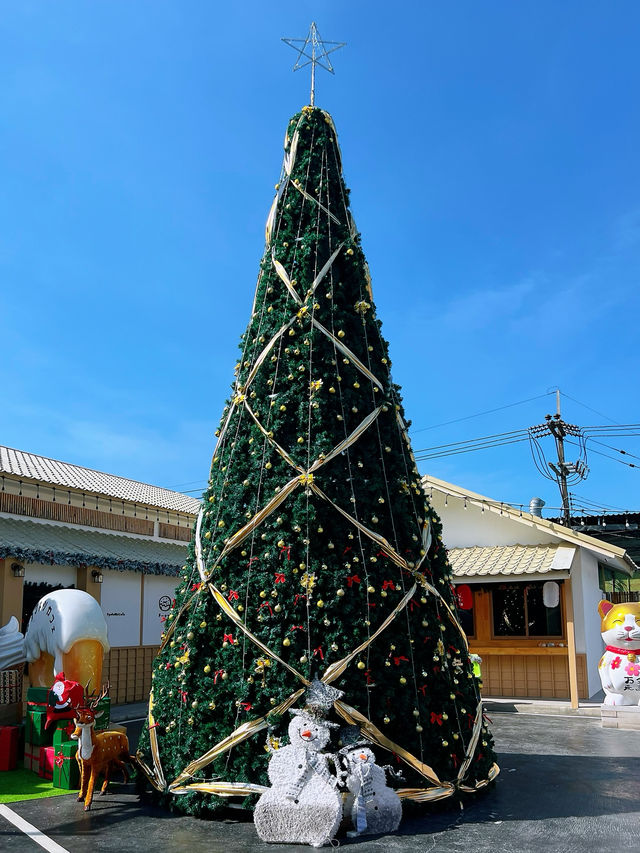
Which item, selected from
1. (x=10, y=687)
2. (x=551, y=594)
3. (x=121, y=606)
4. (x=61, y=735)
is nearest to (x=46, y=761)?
(x=61, y=735)

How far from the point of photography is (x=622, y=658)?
1289 cm

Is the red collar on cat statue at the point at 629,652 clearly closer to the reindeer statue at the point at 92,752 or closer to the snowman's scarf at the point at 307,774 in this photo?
the snowman's scarf at the point at 307,774

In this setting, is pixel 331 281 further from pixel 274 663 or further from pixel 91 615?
pixel 91 615

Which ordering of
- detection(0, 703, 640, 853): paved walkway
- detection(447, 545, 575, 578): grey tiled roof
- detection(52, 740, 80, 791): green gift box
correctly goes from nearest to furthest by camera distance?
detection(0, 703, 640, 853): paved walkway → detection(52, 740, 80, 791): green gift box → detection(447, 545, 575, 578): grey tiled roof

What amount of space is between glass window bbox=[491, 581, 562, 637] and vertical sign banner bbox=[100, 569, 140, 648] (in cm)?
852

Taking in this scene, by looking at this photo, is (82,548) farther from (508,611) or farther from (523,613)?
(523,613)

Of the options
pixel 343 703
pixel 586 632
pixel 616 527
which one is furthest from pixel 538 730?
pixel 616 527

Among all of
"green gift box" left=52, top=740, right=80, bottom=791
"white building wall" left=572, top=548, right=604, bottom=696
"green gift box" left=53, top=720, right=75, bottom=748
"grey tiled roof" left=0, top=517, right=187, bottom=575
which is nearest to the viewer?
"green gift box" left=52, top=740, right=80, bottom=791

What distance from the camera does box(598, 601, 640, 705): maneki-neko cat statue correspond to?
12.7 m

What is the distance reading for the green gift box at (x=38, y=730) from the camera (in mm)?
8289

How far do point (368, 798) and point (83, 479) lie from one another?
15004mm

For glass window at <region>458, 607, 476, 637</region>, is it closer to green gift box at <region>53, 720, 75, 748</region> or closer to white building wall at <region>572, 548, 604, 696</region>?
white building wall at <region>572, 548, 604, 696</region>

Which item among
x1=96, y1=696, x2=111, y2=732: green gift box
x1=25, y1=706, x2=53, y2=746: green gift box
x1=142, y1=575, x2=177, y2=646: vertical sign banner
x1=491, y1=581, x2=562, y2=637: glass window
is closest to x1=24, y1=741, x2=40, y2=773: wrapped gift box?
x1=25, y1=706, x2=53, y2=746: green gift box

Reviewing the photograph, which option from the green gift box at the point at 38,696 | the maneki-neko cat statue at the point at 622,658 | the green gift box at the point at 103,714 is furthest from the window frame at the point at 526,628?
the green gift box at the point at 38,696
